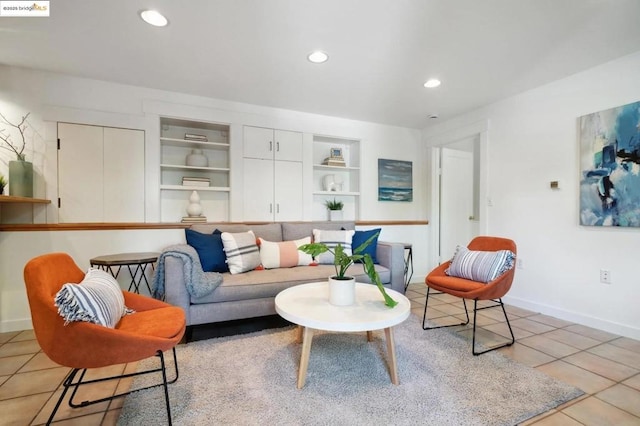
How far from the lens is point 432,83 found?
2852 mm

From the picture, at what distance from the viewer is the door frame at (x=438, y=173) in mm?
3457

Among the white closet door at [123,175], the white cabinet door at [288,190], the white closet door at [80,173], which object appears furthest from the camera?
the white cabinet door at [288,190]

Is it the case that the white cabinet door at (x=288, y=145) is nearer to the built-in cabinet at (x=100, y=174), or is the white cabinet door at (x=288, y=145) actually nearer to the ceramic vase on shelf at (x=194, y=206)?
the ceramic vase on shelf at (x=194, y=206)

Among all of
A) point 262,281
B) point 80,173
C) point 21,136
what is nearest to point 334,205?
point 262,281

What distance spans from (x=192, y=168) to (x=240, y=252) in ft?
4.04

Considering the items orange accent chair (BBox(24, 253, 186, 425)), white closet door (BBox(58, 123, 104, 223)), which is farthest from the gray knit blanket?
white closet door (BBox(58, 123, 104, 223))

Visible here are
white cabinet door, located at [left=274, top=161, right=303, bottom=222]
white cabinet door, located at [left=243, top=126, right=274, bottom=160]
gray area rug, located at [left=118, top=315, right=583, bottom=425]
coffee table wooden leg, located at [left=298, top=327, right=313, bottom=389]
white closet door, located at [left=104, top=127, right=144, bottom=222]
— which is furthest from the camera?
white cabinet door, located at [left=274, top=161, right=303, bottom=222]

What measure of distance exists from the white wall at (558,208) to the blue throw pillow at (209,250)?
301 centimetres

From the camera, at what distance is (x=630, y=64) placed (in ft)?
7.68

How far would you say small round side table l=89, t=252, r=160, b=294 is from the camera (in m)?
2.23

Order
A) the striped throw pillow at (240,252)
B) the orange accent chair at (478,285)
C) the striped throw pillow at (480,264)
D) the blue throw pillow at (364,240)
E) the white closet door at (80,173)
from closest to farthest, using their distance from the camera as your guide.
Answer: the orange accent chair at (478,285) → the striped throw pillow at (480,264) → the striped throw pillow at (240,252) → the white closet door at (80,173) → the blue throw pillow at (364,240)

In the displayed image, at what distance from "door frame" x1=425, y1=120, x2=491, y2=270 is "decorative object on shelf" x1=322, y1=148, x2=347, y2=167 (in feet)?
4.48

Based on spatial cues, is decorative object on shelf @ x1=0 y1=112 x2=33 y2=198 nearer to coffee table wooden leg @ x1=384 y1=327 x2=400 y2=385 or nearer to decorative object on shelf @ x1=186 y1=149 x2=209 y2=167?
decorative object on shelf @ x1=186 y1=149 x2=209 y2=167

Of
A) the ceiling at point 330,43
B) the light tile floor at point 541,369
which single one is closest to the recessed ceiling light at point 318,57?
the ceiling at point 330,43
